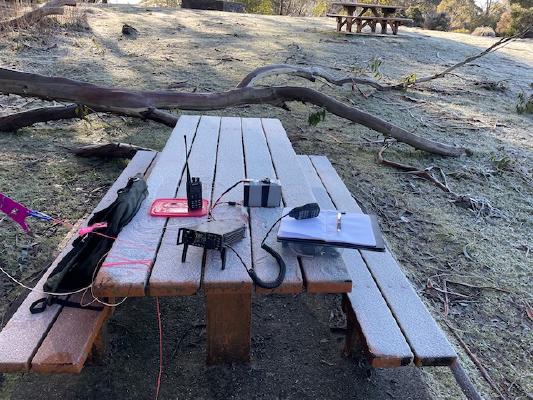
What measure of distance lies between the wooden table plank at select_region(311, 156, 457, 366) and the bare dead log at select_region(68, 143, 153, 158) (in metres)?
2.66

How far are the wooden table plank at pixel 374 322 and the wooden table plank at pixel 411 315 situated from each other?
0.03 meters

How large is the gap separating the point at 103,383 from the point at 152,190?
0.91 m

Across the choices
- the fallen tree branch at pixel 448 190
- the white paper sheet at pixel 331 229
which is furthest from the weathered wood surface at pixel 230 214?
the fallen tree branch at pixel 448 190

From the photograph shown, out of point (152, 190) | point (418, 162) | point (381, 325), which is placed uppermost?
point (152, 190)

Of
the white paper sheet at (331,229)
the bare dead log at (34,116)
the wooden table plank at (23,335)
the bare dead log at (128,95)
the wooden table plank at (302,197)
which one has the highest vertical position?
the white paper sheet at (331,229)

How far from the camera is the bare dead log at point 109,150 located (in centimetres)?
437

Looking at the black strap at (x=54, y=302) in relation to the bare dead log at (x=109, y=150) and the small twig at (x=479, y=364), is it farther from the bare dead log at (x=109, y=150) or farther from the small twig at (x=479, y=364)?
the bare dead log at (x=109, y=150)

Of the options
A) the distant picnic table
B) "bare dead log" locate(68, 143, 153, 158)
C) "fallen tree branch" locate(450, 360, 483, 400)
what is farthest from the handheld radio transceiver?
the distant picnic table

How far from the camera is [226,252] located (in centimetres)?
182

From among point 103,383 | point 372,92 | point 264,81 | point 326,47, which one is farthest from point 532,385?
point 326,47

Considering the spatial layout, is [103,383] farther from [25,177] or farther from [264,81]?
[264,81]

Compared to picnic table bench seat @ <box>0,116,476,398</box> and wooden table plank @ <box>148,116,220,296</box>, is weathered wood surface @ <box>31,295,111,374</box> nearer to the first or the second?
picnic table bench seat @ <box>0,116,476,398</box>

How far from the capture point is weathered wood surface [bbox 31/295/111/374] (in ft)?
5.49

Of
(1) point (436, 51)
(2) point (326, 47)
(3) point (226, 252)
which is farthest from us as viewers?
(1) point (436, 51)
